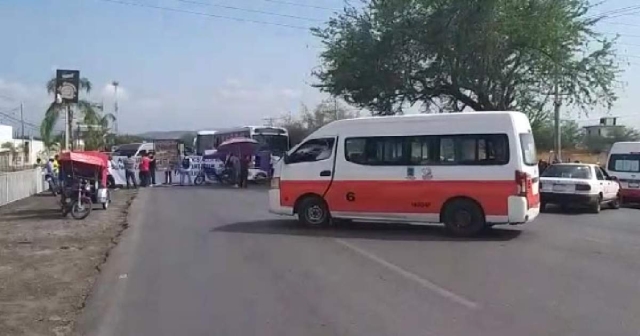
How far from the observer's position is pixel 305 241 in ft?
45.6

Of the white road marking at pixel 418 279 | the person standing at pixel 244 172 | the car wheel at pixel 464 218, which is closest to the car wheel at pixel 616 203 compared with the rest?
the car wheel at pixel 464 218

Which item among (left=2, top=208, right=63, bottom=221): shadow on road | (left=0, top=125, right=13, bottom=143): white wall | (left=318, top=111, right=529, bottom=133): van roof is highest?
(left=0, top=125, right=13, bottom=143): white wall

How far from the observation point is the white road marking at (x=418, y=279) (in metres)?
8.26

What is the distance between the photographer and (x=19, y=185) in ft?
91.2

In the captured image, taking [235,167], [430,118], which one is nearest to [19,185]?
[235,167]

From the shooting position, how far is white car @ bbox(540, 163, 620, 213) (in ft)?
70.4

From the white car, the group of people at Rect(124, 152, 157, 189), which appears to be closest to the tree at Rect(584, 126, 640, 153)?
the group of people at Rect(124, 152, 157, 189)

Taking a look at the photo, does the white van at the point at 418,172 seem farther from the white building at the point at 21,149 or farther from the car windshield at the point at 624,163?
the white building at the point at 21,149

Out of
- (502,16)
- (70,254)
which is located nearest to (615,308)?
(70,254)

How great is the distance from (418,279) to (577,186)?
13.3 meters

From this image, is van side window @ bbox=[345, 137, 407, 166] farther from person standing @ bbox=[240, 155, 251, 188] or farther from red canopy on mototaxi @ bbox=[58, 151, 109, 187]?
person standing @ bbox=[240, 155, 251, 188]

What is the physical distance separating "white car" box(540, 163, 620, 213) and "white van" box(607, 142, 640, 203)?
300cm

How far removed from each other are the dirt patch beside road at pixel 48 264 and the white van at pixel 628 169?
17.0 m

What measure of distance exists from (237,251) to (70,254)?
2836mm
